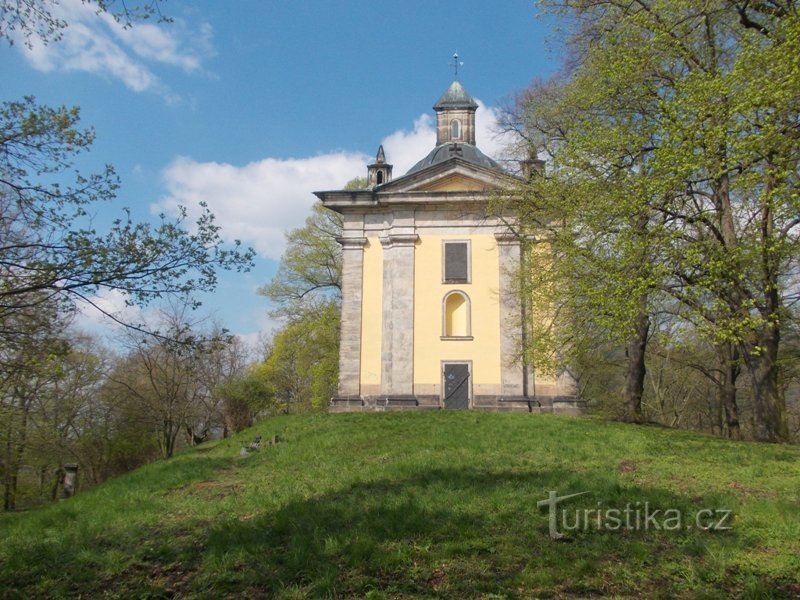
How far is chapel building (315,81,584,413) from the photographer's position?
76.8ft

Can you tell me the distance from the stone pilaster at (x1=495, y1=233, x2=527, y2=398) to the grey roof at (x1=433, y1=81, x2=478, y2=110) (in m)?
10.5

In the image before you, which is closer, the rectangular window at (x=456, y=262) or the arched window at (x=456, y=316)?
the arched window at (x=456, y=316)

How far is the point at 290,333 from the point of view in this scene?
1341 inches

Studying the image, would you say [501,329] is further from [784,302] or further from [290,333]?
[290,333]

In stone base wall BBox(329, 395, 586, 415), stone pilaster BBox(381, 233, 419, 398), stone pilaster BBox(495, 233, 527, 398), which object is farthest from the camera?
stone pilaster BBox(381, 233, 419, 398)

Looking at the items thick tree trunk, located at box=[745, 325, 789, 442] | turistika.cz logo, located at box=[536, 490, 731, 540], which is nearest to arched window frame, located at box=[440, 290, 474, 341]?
thick tree trunk, located at box=[745, 325, 789, 442]

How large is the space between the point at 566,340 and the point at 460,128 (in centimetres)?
1828

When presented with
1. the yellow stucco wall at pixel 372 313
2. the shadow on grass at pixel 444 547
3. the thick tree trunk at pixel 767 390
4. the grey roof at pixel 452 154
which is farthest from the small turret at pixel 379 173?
the shadow on grass at pixel 444 547

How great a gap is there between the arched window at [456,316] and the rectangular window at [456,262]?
59cm

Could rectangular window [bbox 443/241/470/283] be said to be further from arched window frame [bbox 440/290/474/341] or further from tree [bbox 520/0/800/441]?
tree [bbox 520/0/800/441]

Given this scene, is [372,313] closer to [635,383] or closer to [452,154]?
[452,154]

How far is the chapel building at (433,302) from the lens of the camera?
2341 centimetres

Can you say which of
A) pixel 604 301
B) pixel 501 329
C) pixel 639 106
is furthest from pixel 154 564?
pixel 501 329

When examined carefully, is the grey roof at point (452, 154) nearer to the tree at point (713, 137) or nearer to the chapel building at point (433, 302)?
the chapel building at point (433, 302)
